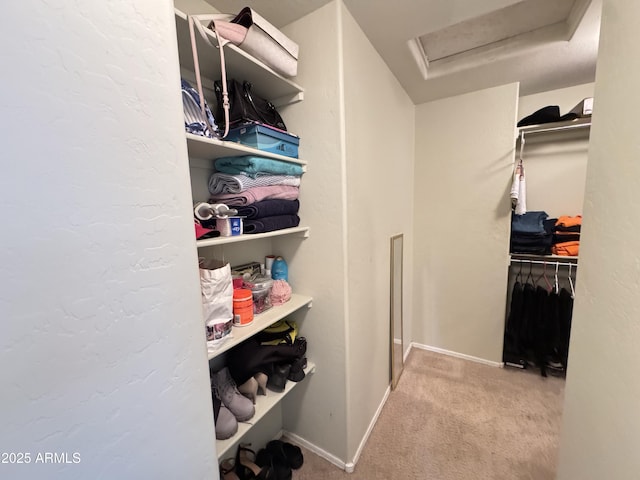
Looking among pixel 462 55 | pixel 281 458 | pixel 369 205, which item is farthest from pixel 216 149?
pixel 462 55

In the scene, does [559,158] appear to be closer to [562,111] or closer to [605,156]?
[562,111]

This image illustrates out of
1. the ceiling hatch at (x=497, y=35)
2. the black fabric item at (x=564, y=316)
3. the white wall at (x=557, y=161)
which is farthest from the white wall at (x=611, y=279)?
the white wall at (x=557, y=161)

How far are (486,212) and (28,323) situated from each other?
8.50 ft

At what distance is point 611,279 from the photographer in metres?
0.66

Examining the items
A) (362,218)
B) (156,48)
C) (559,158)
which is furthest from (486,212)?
(156,48)

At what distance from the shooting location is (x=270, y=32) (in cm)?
101

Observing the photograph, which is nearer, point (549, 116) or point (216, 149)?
point (216, 149)

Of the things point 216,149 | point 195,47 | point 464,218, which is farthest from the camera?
point 464,218

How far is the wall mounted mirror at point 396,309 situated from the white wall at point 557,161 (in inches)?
50.7

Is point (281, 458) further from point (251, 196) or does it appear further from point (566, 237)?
point (566, 237)

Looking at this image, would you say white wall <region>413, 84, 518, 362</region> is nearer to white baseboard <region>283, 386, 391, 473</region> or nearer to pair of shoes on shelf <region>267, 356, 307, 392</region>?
white baseboard <region>283, 386, 391, 473</region>

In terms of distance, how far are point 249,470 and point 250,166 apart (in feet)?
4.82

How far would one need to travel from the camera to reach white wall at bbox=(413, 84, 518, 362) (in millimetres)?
2051

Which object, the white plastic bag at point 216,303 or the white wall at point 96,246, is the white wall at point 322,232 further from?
the white wall at point 96,246
